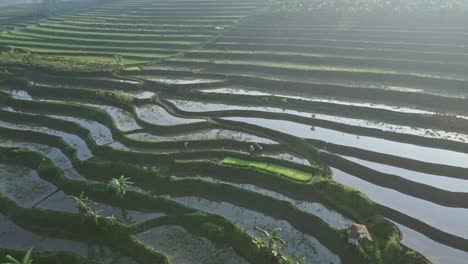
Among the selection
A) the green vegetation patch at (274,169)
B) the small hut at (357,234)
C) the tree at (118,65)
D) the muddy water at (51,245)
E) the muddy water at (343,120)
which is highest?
the tree at (118,65)

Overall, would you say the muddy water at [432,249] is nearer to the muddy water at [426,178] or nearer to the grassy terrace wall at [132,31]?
the muddy water at [426,178]

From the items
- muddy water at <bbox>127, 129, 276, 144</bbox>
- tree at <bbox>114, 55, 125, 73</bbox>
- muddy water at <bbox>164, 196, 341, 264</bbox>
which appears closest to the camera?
muddy water at <bbox>164, 196, 341, 264</bbox>

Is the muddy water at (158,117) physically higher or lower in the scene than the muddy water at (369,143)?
higher

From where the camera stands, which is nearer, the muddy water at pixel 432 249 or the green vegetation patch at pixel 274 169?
the muddy water at pixel 432 249

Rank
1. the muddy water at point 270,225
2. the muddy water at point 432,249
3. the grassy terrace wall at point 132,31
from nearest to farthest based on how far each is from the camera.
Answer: the muddy water at point 432,249, the muddy water at point 270,225, the grassy terrace wall at point 132,31

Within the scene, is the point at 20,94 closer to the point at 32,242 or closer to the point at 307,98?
the point at 32,242

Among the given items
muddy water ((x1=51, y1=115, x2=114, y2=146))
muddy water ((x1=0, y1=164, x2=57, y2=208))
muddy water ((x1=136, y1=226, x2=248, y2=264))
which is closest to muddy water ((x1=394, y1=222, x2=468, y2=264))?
muddy water ((x1=136, y1=226, x2=248, y2=264))

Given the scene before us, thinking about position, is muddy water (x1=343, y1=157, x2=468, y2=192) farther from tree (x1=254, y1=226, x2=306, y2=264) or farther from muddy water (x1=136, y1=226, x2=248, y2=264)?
muddy water (x1=136, y1=226, x2=248, y2=264)

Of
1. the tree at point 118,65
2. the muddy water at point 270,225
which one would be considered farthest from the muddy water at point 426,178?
the tree at point 118,65

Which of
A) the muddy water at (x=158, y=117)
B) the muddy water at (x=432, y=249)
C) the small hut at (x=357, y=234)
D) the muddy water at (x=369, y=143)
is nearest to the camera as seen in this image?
the muddy water at (x=432, y=249)
